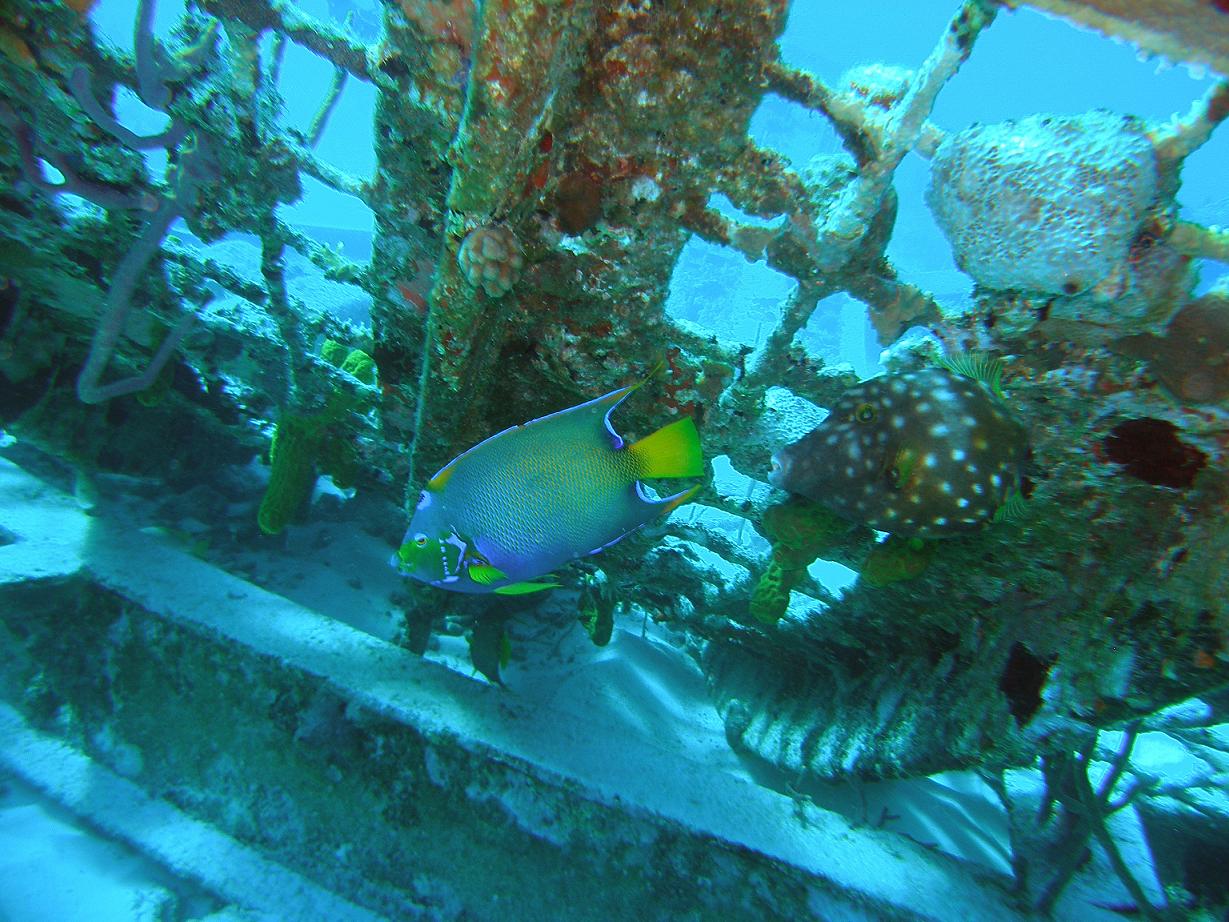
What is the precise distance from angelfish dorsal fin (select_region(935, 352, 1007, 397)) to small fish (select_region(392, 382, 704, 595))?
3.48ft

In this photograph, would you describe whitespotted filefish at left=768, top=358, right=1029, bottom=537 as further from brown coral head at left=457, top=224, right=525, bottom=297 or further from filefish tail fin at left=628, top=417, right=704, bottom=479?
brown coral head at left=457, top=224, right=525, bottom=297

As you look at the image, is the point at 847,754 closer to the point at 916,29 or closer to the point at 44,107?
the point at 44,107

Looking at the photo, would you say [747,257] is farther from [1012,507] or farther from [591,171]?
[1012,507]

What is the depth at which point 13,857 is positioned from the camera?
2.63 m

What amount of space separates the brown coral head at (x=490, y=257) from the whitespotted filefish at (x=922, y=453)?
3.96 ft

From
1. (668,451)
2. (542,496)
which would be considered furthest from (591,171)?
(542,496)

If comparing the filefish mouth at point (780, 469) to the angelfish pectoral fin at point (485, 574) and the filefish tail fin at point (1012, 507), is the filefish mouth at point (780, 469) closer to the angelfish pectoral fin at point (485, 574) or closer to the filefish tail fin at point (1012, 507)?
the filefish tail fin at point (1012, 507)

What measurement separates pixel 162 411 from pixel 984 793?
7.28m

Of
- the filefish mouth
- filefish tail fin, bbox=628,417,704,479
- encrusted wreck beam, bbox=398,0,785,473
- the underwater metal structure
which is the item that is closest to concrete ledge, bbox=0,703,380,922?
the underwater metal structure

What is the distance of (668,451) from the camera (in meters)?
1.63

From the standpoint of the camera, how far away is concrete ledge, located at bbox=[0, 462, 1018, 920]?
227 centimetres

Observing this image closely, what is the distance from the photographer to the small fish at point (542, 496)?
1634mm

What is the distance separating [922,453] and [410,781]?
8.53 feet

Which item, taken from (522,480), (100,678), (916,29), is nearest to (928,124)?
(522,480)
